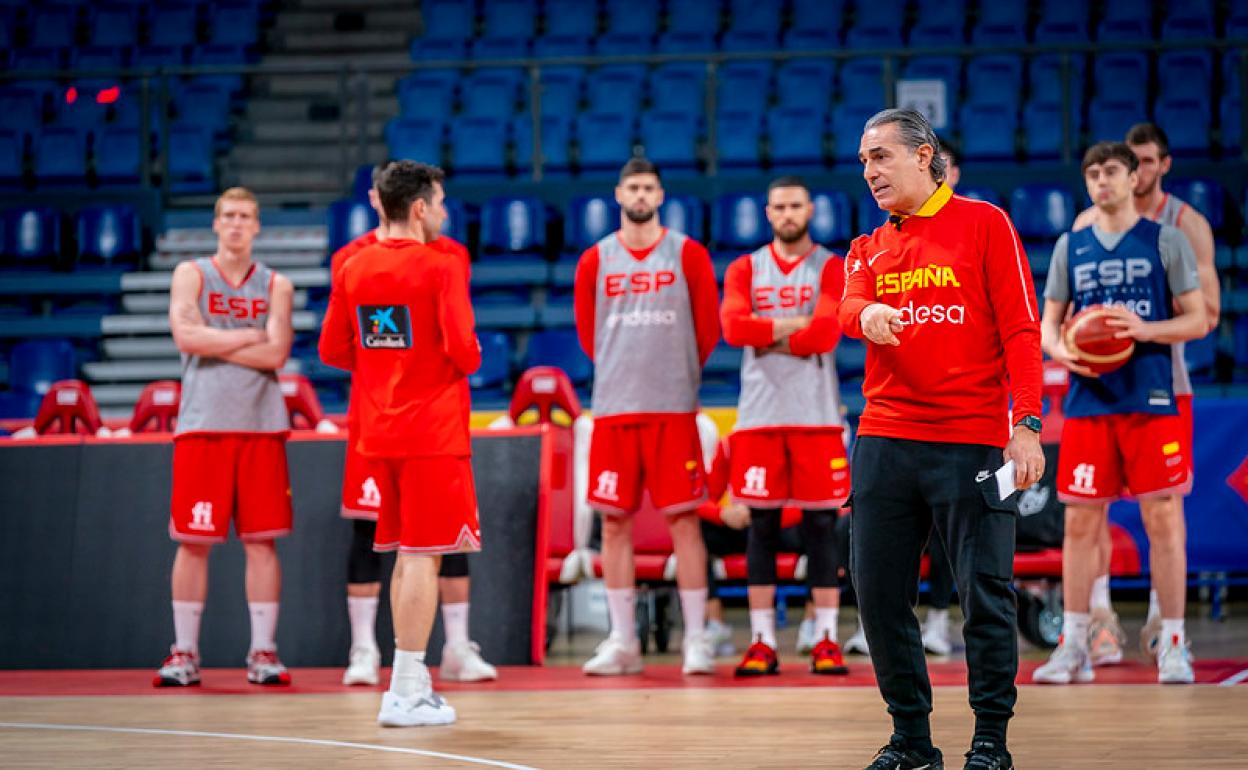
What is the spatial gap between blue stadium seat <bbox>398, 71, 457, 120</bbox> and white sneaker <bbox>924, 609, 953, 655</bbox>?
25.3 ft

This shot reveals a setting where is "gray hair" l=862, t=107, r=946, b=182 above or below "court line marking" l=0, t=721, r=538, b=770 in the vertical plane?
above

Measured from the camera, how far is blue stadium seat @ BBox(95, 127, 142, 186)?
13.2m

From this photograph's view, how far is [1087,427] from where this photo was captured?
6094 millimetres

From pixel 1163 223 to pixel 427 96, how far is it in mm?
8676

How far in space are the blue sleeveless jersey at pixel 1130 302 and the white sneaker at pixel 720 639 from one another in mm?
Result: 2464

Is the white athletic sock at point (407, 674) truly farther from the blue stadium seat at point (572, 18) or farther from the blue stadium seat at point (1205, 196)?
the blue stadium seat at point (572, 18)

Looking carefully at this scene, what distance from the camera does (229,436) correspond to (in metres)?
6.54

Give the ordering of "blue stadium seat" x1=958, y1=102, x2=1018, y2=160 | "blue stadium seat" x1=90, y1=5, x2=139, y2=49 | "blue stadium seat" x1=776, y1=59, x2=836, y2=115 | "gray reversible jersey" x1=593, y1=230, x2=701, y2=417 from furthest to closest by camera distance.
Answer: "blue stadium seat" x1=90, y1=5, x2=139, y2=49 < "blue stadium seat" x1=776, y1=59, x2=836, y2=115 < "blue stadium seat" x1=958, y1=102, x2=1018, y2=160 < "gray reversible jersey" x1=593, y1=230, x2=701, y2=417

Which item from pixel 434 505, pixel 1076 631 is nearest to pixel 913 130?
pixel 434 505

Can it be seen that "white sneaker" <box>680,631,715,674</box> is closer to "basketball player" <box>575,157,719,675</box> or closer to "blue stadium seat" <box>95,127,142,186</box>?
"basketball player" <box>575,157,719,675</box>

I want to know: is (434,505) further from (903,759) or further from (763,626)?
(903,759)

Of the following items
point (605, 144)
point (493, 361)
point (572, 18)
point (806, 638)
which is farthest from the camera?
point (572, 18)

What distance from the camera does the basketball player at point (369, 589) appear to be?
6566mm

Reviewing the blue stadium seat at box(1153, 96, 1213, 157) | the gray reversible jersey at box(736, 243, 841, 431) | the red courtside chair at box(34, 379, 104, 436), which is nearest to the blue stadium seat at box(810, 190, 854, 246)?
the blue stadium seat at box(1153, 96, 1213, 157)
